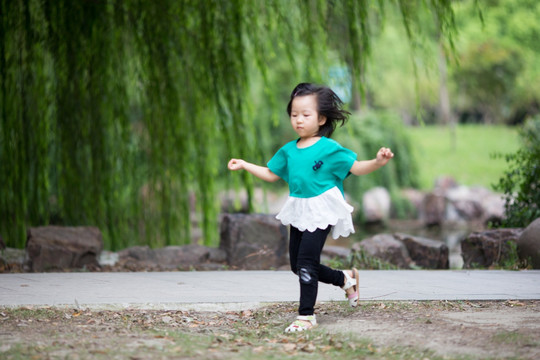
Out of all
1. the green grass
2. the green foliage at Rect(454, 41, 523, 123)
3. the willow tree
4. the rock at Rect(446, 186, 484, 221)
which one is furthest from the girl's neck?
the green foliage at Rect(454, 41, 523, 123)

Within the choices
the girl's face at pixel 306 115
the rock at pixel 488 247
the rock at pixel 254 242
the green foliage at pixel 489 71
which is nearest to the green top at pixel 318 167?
the girl's face at pixel 306 115

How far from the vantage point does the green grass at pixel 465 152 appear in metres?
30.5

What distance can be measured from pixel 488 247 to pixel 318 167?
364 cm

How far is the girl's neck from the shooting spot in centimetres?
436

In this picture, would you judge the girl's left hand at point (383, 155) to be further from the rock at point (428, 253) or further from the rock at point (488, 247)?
the rock at point (428, 253)

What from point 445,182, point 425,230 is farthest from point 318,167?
→ point 445,182

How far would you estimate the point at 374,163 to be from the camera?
13.4 ft

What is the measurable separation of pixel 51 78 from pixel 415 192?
1488 centimetres

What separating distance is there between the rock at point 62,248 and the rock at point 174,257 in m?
0.37

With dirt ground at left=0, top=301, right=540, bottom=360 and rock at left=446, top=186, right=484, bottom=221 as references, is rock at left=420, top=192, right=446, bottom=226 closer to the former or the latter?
rock at left=446, top=186, right=484, bottom=221

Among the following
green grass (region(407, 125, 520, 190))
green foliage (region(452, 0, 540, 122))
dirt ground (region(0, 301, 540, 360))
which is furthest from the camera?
green foliage (region(452, 0, 540, 122))

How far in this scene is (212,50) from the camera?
289 inches

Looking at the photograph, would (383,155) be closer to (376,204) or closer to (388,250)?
(388,250)

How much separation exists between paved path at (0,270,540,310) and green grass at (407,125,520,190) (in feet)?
70.9
